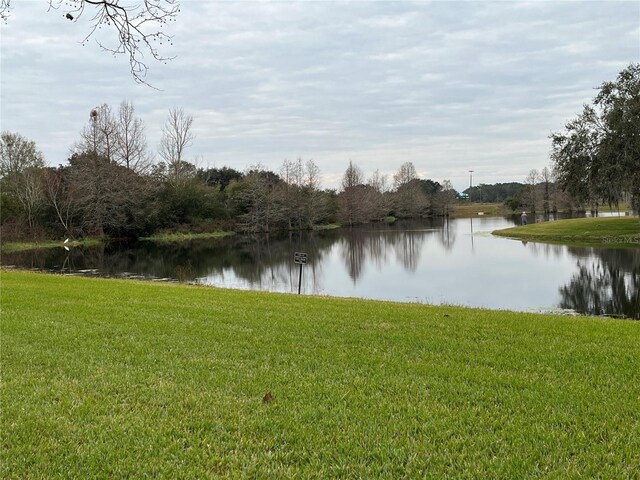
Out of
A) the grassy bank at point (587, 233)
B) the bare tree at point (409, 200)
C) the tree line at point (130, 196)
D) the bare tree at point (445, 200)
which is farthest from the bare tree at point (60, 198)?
the bare tree at point (445, 200)

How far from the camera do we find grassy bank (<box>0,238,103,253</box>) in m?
35.6

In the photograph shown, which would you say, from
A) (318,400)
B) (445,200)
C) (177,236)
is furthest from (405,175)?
(318,400)

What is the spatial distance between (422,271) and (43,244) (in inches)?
1291

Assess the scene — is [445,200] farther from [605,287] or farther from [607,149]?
[605,287]

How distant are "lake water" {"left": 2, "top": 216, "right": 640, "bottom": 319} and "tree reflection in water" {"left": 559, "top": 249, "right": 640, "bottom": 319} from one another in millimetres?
27

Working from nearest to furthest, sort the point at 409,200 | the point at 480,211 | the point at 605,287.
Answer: the point at 605,287 → the point at 409,200 → the point at 480,211

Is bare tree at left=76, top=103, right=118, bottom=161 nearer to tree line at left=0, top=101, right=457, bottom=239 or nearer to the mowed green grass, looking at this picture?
tree line at left=0, top=101, right=457, bottom=239

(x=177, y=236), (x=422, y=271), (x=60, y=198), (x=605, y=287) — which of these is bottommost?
(x=605, y=287)

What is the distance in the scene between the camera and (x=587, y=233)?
35906 millimetres

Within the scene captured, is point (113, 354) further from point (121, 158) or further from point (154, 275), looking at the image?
point (121, 158)

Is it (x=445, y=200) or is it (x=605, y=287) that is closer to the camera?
(x=605, y=287)

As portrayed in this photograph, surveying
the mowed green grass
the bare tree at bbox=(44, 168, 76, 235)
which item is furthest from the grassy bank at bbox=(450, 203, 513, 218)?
the mowed green grass

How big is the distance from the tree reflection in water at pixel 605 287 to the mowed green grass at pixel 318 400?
20.5 feet

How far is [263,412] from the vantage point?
379cm
